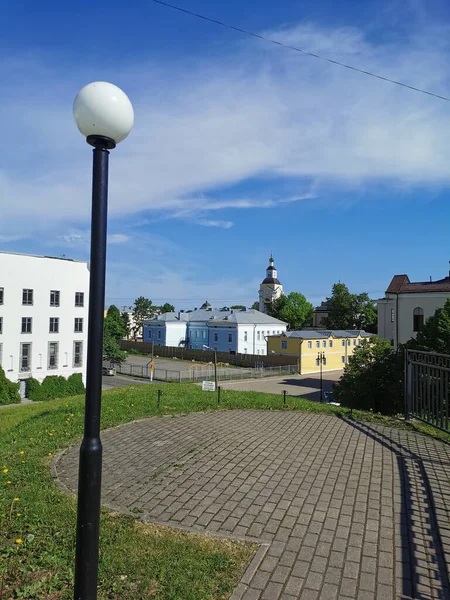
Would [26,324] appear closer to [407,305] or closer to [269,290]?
[407,305]

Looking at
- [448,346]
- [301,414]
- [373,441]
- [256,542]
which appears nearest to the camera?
[256,542]

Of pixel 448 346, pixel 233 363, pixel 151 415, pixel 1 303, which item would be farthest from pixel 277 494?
pixel 233 363

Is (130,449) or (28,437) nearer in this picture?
(130,449)

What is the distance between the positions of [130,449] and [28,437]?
2273mm

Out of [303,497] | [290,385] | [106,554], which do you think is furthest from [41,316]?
[106,554]

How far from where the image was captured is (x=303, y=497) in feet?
17.6

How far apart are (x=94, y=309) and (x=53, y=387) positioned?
3568cm

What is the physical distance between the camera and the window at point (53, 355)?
3584cm

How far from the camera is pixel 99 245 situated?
259cm

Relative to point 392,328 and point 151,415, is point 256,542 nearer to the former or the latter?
point 151,415

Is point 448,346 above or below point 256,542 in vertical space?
above

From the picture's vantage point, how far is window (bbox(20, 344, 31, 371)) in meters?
34.2

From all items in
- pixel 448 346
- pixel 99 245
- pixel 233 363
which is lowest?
pixel 233 363

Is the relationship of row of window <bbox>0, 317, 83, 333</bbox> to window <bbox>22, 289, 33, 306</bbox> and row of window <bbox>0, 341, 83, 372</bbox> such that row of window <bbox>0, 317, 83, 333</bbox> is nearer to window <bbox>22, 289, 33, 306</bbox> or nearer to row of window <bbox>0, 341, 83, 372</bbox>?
row of window <bbox>0, 341, 83, 372</bbox>
